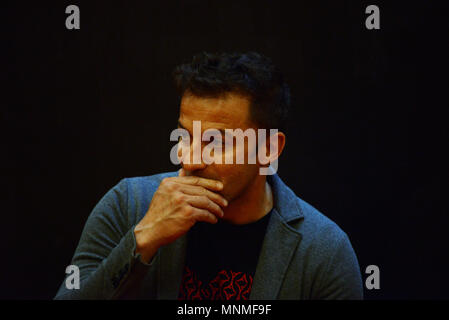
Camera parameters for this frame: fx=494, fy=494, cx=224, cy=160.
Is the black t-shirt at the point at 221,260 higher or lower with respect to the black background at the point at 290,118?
lower

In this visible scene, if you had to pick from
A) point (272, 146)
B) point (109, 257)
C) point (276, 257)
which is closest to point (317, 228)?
point (276, 257)

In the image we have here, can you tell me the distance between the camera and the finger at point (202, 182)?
1625 mm

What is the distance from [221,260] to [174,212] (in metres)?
0.31

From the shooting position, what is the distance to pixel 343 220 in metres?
2.43

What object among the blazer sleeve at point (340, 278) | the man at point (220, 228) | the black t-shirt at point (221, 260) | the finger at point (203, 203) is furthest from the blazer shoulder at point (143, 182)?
the blazer sleeve at point (340, 278)

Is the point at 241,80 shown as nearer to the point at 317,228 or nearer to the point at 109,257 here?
the point at 317,228

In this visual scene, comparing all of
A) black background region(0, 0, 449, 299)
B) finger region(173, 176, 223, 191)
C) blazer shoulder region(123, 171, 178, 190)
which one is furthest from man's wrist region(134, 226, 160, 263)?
black background region(0, 0, 449, 299)

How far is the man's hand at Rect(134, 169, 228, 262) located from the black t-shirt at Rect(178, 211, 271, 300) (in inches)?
8.8

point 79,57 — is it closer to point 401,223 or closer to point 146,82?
point 146,82

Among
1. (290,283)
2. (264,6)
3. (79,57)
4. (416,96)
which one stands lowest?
(290,283)

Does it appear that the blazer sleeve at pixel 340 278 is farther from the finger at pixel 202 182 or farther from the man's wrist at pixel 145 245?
the man's wrist at pixel 145 245

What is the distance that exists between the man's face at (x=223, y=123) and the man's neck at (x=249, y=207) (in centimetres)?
10

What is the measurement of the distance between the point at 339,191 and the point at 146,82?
42.5 inches
